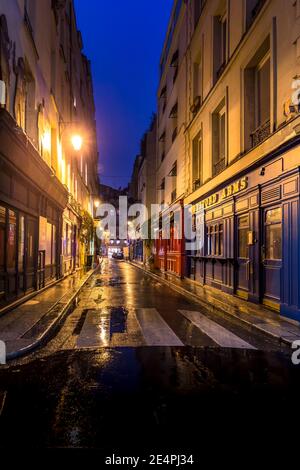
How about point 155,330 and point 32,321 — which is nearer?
point 155,330

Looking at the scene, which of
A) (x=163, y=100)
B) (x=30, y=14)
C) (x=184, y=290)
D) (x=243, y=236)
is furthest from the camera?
(x=163, y=100)

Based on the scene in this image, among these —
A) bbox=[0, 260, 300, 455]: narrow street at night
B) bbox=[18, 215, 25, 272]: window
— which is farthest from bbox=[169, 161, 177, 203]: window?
bbox=[0, 260, 300, 455]: narrow street at night

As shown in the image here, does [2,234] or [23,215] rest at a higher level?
[23,215]

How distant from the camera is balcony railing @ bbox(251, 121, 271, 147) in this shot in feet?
36.6

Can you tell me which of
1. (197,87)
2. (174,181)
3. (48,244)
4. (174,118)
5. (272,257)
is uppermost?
(174,118)

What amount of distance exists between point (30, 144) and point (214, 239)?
8.72 meters

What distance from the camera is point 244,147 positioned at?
12.6 meters

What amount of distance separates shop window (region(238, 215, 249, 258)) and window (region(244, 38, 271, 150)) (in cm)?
243

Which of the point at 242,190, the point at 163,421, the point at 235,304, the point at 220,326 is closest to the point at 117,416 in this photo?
the point at 163,421

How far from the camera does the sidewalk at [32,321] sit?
642 cm

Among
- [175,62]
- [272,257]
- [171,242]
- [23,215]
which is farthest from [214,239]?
[175,62]

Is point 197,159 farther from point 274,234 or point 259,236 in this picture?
point 274,234

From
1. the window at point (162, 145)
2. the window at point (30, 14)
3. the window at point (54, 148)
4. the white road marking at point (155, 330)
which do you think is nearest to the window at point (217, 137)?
the window at point (54, 148)
